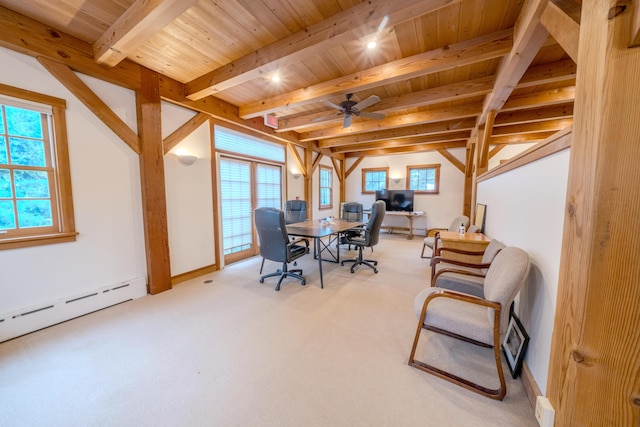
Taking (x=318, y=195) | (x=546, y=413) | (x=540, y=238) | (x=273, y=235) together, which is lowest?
(x=546, y=413)

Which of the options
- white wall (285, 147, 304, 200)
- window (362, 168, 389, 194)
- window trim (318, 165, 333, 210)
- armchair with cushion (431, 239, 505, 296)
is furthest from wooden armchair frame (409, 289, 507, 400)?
window (362, 168, 389, 194)

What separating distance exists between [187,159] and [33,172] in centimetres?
145

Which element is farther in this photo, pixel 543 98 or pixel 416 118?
pixel 416 118

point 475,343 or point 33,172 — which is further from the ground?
point 33,172

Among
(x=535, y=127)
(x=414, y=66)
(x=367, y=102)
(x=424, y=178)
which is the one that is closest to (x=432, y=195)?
(x=424, y=178)

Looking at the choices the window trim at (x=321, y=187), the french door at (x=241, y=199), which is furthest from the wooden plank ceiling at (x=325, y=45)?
the window trim at (x=321, y=187)

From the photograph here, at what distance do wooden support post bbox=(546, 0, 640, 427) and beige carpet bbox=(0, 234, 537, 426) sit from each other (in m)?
0.61

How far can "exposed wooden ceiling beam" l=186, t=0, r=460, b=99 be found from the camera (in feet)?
5.49

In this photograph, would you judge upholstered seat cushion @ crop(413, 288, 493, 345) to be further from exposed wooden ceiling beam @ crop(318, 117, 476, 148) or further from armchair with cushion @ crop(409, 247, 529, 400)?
exposed wooden ceiling beam @ crop(318, 117, 476, 148)

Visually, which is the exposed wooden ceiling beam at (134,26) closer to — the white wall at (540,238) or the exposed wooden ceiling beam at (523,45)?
the exposed wooden ceiling beam at (523,45)

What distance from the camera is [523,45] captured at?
6.31 ft

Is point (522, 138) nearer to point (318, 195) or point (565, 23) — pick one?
point (318, 195)

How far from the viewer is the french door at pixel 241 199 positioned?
4.09 meters

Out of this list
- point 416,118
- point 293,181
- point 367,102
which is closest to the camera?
point 367,102
